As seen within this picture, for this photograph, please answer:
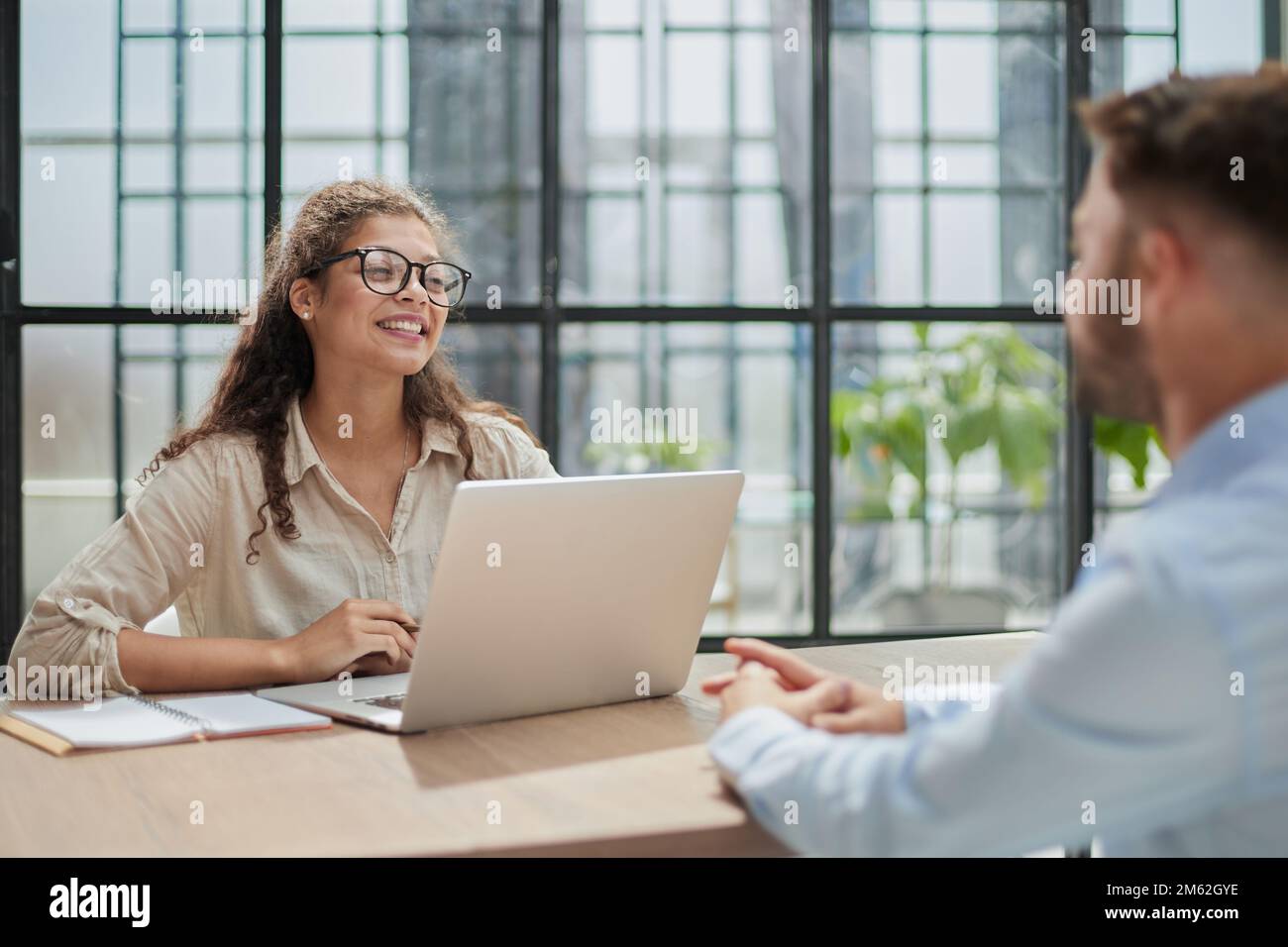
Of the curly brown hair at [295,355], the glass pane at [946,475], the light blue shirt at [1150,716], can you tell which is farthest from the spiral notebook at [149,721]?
the glass pane at [946,475]

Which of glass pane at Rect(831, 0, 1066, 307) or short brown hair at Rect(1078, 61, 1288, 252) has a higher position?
glass pane at Rect(831, 0, 1066, 307)

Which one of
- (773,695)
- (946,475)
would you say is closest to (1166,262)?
(773,695)

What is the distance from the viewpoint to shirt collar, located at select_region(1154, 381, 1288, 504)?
0.89 meters

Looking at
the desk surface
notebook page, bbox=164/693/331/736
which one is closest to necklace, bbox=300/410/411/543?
notebook page, bbox=164/693/331/736

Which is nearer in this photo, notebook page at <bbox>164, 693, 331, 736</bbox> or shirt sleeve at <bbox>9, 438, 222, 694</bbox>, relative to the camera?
notebook page at <bbox>164, 693, 331, 736</bbox>

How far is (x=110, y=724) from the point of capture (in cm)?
146

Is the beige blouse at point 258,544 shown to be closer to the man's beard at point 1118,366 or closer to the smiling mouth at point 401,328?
the smiling mouth at point 401,328

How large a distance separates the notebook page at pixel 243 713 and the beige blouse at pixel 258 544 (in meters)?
0.35

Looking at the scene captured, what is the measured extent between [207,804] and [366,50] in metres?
3.10

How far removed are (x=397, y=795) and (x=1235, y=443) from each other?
2.63ft

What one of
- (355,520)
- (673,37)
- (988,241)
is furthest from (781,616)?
(355,520)

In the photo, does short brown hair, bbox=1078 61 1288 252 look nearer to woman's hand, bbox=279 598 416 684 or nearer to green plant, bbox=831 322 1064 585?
woman's hand, bbox=279 598 416 684

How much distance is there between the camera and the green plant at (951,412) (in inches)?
155

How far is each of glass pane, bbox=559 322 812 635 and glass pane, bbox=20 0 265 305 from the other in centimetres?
114
